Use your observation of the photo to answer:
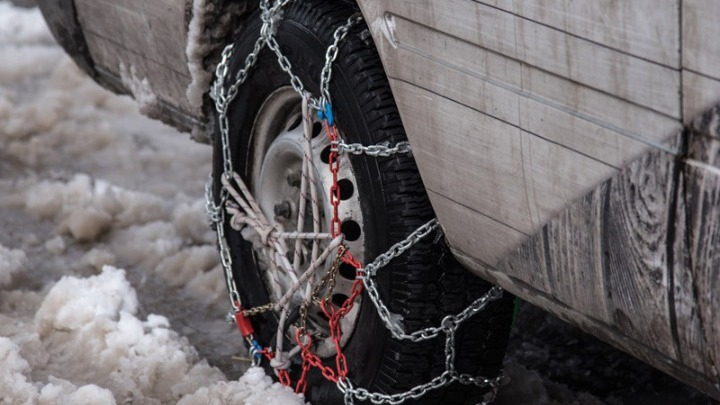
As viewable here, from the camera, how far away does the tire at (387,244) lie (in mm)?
2488

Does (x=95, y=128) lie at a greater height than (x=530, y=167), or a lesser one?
lesser

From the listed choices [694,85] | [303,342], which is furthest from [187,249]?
[694,85]

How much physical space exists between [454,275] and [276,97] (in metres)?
0.78

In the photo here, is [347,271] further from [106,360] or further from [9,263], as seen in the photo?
[9,263]

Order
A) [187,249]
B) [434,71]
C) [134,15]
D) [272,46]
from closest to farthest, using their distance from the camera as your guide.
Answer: [434,71] → [272,46] → [134,15] → [187,249]

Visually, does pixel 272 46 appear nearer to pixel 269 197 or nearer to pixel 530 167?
pixel 269 197

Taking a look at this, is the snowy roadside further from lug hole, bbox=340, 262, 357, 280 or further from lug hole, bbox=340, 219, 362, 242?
lug hole, bbox=340, 219, 362, 242

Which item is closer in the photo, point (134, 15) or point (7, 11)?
point (134, 15)

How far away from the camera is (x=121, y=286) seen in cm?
355

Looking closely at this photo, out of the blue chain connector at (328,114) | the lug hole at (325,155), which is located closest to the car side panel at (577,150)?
the blue chain connector at (328,114)


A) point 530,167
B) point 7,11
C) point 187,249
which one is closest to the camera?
point 530,167

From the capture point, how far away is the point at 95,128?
209 inches

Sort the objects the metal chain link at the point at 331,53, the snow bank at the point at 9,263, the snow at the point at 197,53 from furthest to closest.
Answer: the snow bank at the point at 9,263
the snow at the point at 197,53
the metal chain link at the point at 331,53

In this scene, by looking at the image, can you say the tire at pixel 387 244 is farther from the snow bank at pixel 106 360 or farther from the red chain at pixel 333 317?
the snow bank at pixel 106 360
